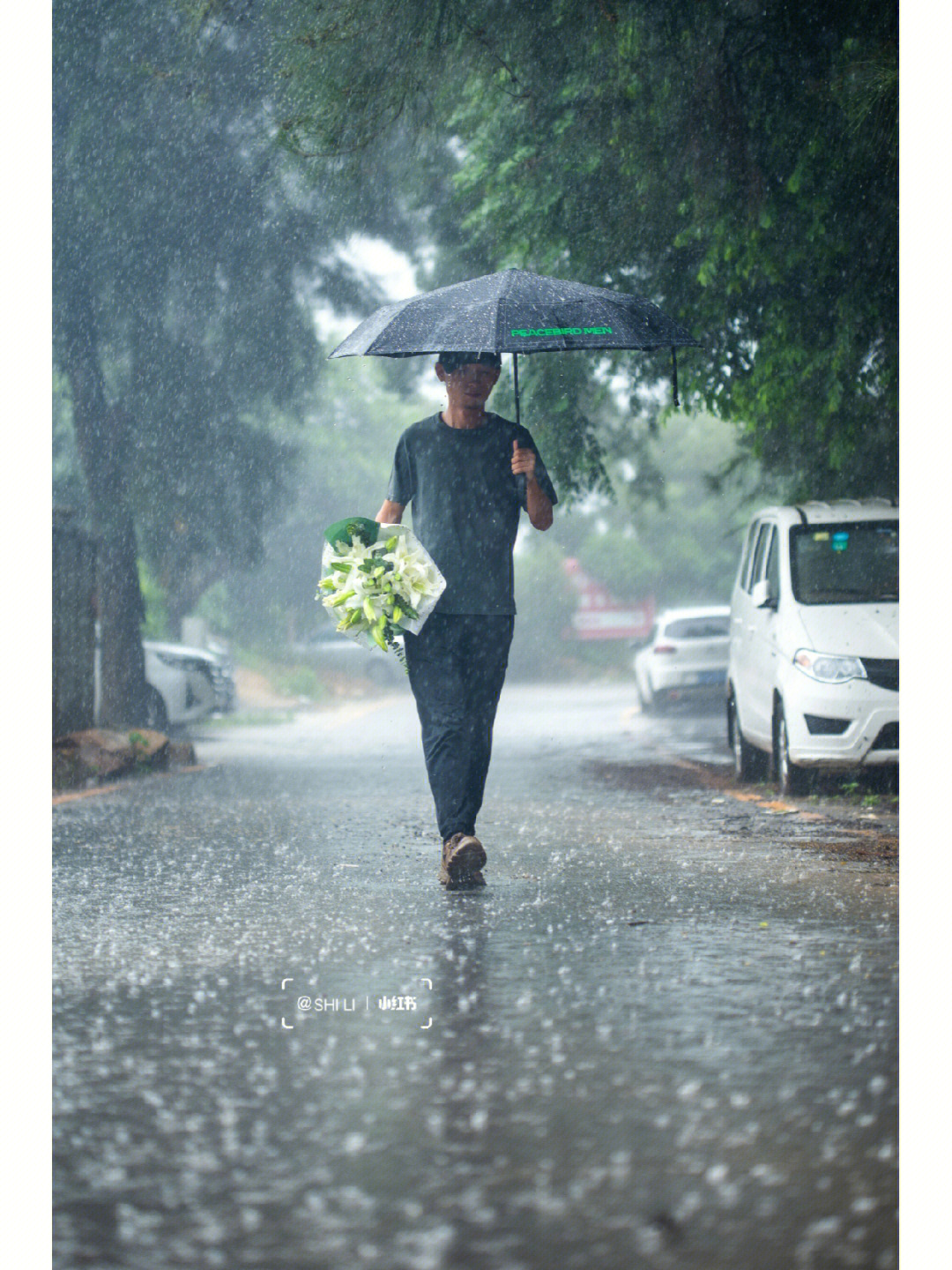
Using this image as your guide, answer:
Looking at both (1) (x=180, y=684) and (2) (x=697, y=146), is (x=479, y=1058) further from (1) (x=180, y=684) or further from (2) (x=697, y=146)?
(1) (x=180, y=684)

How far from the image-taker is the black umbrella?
5.25m

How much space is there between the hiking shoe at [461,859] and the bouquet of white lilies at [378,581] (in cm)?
78

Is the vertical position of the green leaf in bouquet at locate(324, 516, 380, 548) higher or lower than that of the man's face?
lower

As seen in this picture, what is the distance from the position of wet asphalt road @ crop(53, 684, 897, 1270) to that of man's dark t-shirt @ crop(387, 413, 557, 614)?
3.83 ft

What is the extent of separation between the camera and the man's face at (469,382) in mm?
5496

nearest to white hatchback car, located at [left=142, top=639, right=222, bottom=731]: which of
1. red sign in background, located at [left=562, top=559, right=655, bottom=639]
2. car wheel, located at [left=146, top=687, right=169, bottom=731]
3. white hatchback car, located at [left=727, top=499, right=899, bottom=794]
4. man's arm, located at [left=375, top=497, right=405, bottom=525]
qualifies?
car wheel, located at [left=146, top=687, right=169, bottom=731]

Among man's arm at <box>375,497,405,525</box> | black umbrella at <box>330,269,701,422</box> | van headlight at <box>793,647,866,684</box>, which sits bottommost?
van headlight at <box>793,647,866,684</box>

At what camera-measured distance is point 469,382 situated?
5500mm

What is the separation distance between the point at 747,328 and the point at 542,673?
79.4 feet

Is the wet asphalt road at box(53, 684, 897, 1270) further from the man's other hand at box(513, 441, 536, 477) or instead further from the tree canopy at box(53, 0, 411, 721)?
the tree canopy at box(53, 0, 411, 721)

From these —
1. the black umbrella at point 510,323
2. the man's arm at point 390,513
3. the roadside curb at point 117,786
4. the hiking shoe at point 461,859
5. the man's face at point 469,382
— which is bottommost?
the roadside curb at point 117,786

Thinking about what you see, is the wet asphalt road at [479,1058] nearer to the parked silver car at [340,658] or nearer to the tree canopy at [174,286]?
the tree canopy at [174,286]

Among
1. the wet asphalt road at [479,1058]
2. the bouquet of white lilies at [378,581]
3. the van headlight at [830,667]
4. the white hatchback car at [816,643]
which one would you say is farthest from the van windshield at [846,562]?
the bouquet of white lilies at [378,581]
